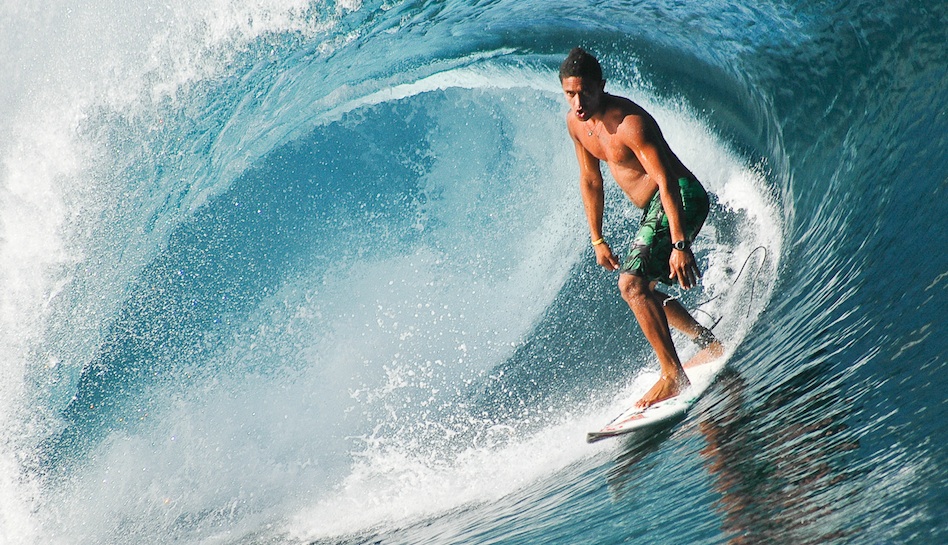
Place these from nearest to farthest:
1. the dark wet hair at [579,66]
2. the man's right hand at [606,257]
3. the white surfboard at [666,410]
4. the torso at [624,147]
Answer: the dark wet hair at [579,66], the white surfboard at [666,410], the torso at [624,147], the man's right hand at [606,257]

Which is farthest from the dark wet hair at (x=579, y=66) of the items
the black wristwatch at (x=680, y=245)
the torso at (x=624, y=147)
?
the black wristwatch at (x=680, y=245)

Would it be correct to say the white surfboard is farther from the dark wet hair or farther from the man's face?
the dark wet hair

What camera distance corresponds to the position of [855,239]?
12.8 ft

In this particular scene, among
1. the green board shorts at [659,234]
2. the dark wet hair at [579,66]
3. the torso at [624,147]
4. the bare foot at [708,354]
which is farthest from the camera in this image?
the bare foot at [708,354]

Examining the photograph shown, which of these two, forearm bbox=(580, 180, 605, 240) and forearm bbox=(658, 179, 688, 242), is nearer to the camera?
forearm bbox=(658, 179, 688, 242)

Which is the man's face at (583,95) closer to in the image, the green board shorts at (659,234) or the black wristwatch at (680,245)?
the green board shorts at (659,234)

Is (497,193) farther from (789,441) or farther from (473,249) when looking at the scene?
(789,441)

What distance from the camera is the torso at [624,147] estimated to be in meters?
3.79

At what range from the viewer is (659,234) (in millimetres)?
3928

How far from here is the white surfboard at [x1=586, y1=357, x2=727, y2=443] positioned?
12.1 feet

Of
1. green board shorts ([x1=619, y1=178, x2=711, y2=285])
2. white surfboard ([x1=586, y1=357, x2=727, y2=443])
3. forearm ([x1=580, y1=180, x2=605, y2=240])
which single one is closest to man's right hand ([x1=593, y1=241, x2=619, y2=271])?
forearm ([x1=580, y1=180, x2=605, y2=240])

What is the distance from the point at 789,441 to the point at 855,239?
1.68 m

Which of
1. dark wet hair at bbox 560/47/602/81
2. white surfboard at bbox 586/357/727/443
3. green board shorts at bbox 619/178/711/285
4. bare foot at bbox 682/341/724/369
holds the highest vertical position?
dark wet hair at bbox 560/47/602/81

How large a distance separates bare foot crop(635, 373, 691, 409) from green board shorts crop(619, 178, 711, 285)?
0.46 metres
